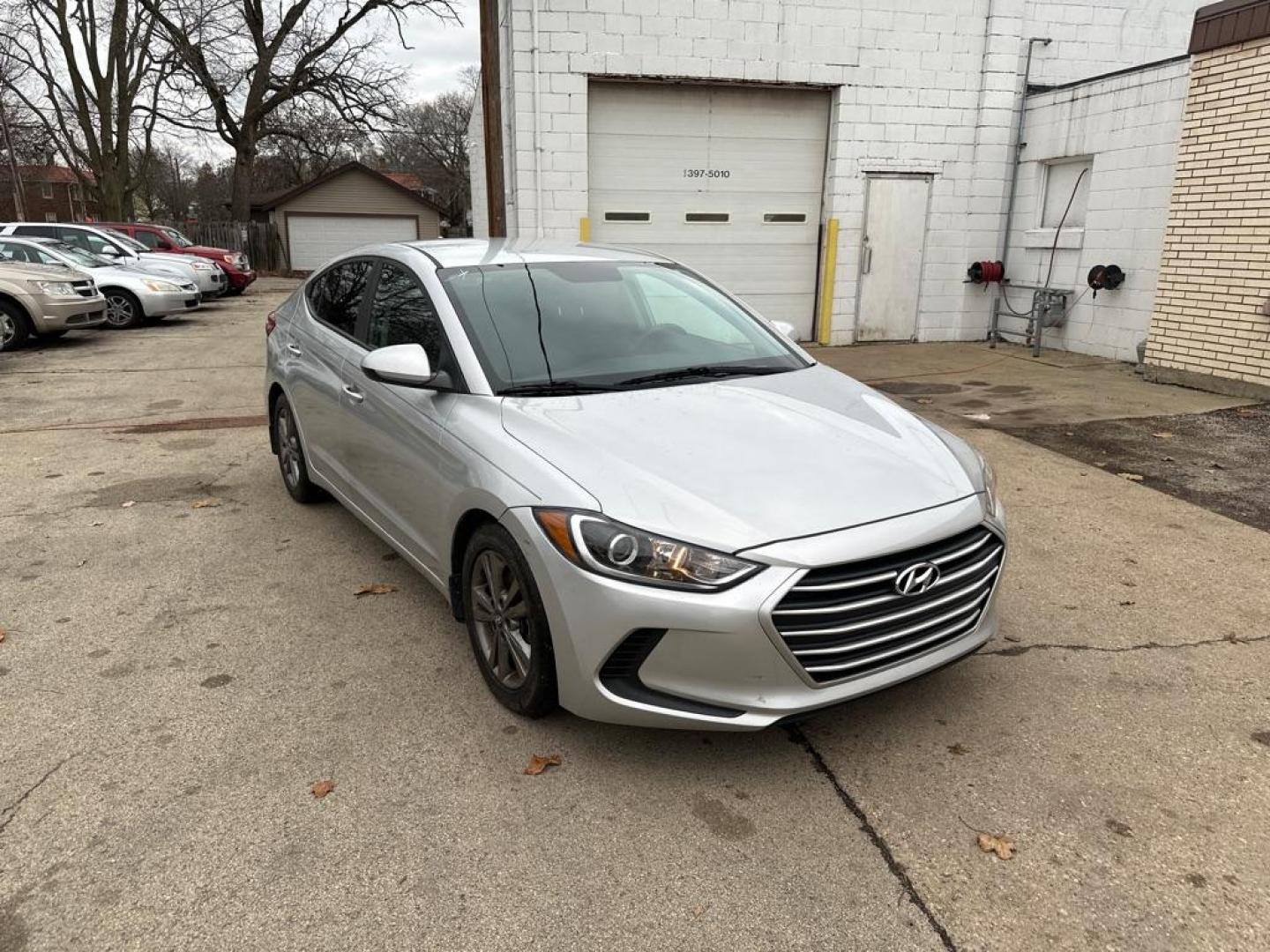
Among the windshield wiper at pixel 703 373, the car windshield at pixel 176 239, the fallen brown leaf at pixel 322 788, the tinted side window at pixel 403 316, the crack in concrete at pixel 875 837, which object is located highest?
the car windshield at pixel 176 239

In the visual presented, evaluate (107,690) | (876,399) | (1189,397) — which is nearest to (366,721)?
(107,690)

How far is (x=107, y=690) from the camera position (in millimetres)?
3332

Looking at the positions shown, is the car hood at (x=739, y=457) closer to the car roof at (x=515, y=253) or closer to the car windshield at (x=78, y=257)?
the car roof at (x=515, y=253)

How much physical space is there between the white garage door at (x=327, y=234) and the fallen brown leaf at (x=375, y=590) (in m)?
37.5

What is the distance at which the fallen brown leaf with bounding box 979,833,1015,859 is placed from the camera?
2.47m

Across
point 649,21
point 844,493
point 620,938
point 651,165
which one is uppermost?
point 649,21

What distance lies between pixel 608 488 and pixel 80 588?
3.01 metres

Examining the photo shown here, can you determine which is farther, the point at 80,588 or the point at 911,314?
the point at 911,314

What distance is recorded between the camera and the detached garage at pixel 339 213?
39.6 metres

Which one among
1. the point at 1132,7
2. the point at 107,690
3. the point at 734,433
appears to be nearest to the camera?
the point at 734,433

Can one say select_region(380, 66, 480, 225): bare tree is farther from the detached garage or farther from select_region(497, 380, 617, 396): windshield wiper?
select_region(497, 380, 617, 396): windshield wiper

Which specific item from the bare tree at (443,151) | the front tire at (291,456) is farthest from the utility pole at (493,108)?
the bare tree at (443,151)

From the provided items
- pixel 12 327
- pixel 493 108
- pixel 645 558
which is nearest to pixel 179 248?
pixel 12 327

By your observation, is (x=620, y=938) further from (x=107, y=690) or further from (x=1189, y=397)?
(x=1189, y=397)
